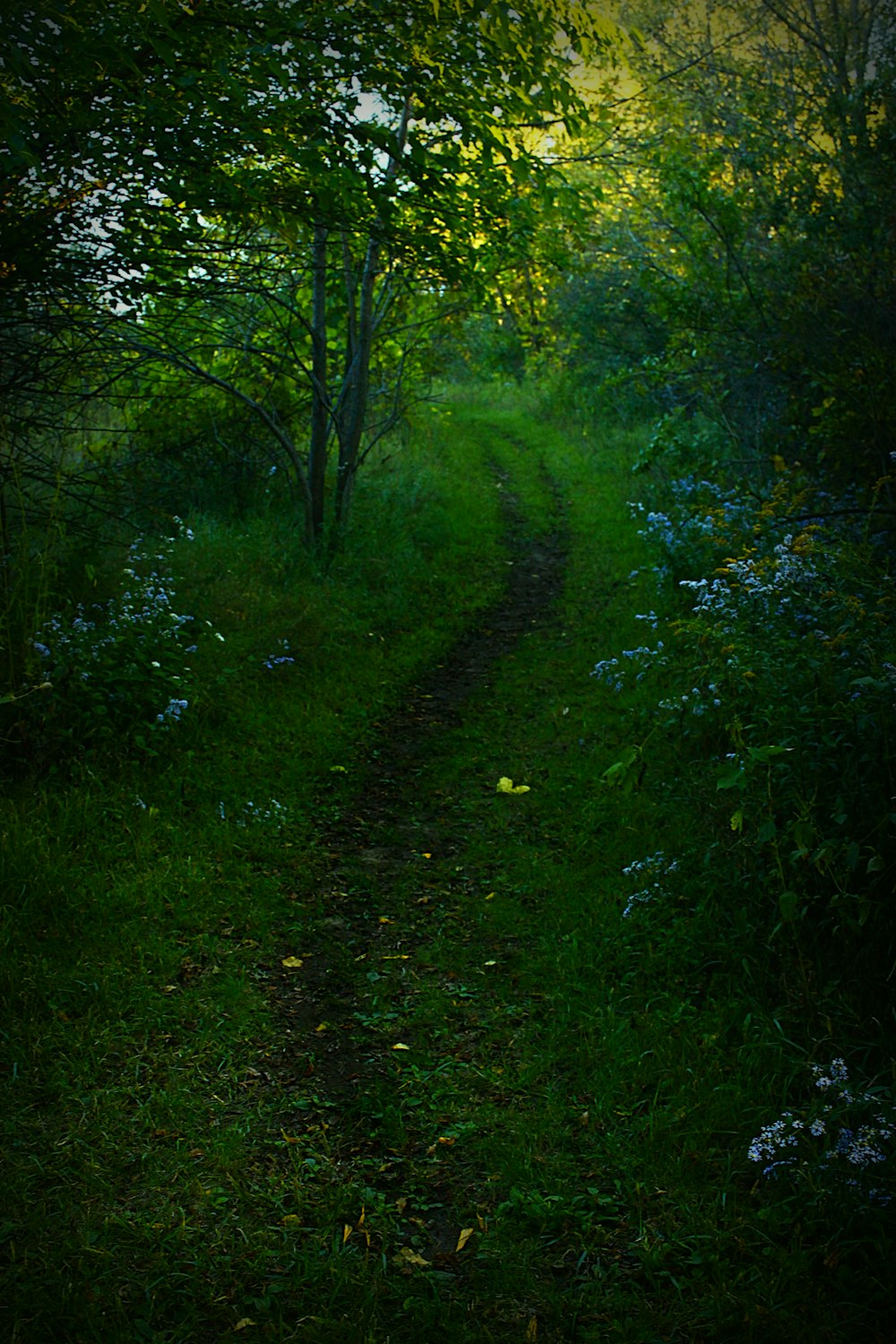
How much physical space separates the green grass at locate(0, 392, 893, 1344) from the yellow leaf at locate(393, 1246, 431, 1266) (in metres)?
0.02

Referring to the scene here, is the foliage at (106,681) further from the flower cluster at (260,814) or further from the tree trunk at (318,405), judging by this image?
the tree trunk at (318,405)

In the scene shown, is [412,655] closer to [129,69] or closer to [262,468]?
[262,468]

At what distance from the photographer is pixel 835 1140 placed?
333 centimetres

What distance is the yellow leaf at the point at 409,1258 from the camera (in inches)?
122

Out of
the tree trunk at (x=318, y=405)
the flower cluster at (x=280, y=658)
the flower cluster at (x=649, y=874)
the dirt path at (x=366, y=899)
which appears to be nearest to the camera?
the dirt path at (x=366, y=899)

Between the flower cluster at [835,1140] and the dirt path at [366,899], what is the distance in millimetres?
1632

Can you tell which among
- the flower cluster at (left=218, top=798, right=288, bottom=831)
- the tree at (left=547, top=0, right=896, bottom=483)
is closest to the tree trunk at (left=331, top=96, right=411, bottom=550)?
the tree at (left=547, top=0, right=896, bottom=483)

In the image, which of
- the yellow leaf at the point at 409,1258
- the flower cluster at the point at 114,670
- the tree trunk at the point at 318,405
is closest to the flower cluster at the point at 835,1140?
the yellow leaf at the point at 409,1258

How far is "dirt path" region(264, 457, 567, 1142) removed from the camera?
405 cm

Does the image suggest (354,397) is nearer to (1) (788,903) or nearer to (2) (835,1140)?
(1) (788,903)

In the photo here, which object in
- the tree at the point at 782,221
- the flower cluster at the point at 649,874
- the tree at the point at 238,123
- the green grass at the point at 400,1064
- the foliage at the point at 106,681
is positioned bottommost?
the green grass at the point at 400,1064

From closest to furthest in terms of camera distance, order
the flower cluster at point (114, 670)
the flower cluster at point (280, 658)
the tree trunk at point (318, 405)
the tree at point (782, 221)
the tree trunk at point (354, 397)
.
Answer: the flower cluster at point (114, 670) < the flower cluster at point (280, 658) < the tree at point (782, 221) < the tree trunk at point (318, 405) < the tree trunk at point (354, 397)

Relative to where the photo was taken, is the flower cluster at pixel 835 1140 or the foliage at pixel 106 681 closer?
the flower cluster at pixel 835 1140

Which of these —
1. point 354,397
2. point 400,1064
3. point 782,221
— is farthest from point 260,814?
point 782,221
